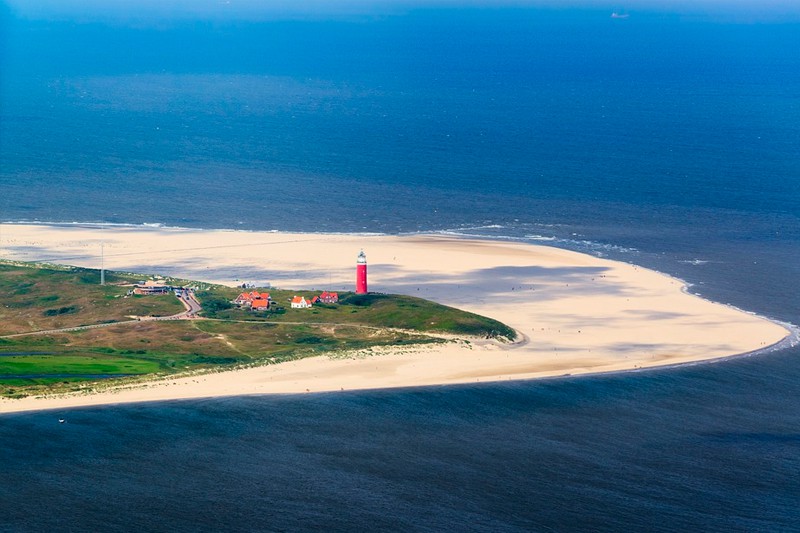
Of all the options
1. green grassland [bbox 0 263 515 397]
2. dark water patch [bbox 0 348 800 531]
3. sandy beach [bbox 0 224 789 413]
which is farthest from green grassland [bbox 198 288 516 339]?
dark water patch [bbox 0 348 800 531]

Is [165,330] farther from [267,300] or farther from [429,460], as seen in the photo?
[429,460]

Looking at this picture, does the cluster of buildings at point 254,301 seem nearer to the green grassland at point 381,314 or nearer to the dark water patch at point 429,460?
the green grassland at point 381,314

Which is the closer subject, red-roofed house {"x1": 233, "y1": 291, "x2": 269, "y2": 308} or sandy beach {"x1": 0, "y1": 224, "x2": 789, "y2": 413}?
sandy beach {"x1": 0, "y1": 224, "x2": 789, "y2": 413}

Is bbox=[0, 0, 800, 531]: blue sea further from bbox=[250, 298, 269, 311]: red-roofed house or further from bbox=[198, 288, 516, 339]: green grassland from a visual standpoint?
bbox=[250, 298, 269, 311]: red-roofed house

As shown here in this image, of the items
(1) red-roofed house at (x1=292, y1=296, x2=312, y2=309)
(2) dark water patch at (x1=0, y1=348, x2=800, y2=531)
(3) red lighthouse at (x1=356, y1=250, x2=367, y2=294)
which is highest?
(3) red lighthouse at (x1=356, y1=250, x2=367, y2=294)

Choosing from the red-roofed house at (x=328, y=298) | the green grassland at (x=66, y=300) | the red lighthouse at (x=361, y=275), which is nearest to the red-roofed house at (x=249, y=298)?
the red-roofed house at (x=328, y=298)

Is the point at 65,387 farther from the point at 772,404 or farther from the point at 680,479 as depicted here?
the point at 772,404
